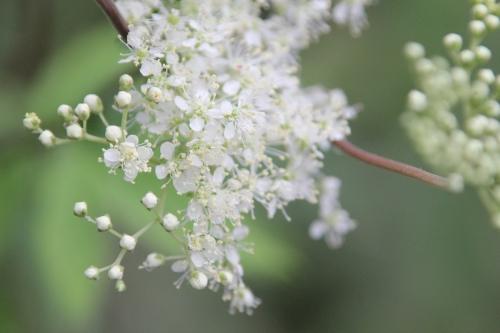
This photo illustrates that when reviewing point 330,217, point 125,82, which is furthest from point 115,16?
point 330,217

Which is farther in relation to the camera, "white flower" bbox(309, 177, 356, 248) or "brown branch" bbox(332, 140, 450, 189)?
"white flower" bbox(309, 177, 356, 248)

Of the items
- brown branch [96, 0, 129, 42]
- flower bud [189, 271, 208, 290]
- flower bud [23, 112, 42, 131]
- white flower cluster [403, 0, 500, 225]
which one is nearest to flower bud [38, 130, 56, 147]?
flower bud [23, 112, 42, 131]

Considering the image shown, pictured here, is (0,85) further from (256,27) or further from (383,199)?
(383,199)

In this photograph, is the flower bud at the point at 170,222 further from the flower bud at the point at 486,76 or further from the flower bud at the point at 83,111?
the flower bud at the point at 486,76

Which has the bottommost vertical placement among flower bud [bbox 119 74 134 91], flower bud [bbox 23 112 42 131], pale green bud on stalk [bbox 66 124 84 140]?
pale green bud on stalk [bbox 66 124 84 140]

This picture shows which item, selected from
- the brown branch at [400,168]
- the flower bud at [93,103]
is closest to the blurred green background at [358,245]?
the brown branch at [400,168]

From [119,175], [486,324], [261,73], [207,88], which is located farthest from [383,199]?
[207,88]

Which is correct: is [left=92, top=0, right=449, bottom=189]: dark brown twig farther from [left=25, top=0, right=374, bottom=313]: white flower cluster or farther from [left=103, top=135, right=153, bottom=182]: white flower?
[left=103, top=135, right=153, bottom=182]: white flower
